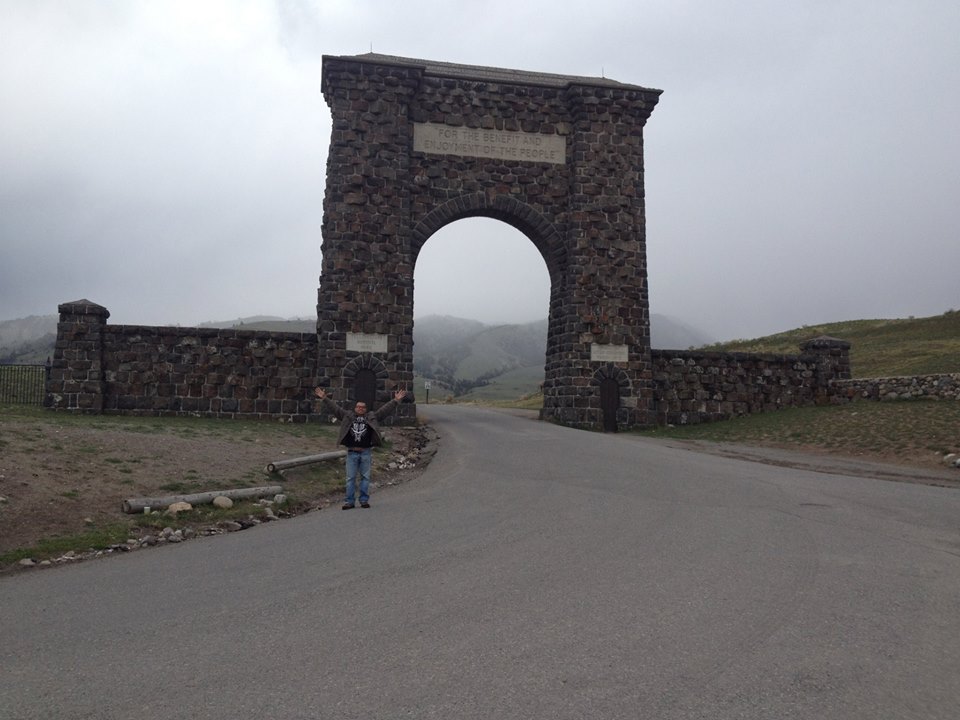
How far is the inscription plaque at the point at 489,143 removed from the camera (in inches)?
965

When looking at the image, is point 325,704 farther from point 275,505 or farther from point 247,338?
→ point 247,338

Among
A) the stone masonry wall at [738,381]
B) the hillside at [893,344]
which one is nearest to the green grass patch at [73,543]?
the stone masonry wall at [738,381]

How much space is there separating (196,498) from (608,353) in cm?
1738

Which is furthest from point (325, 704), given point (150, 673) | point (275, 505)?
point (275, 505)

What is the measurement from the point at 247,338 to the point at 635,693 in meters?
20.1

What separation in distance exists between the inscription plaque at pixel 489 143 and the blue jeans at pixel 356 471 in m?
16.4

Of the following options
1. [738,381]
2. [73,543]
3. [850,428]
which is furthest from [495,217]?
[73,543]

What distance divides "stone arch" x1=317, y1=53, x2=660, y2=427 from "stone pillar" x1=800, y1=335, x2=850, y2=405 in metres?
6.43

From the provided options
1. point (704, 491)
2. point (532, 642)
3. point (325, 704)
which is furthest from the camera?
point (704, 491)

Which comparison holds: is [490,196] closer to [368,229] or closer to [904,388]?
[368,229]

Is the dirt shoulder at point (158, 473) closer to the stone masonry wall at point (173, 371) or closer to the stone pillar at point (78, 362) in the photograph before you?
the stone masonry wall at point (173, 371)

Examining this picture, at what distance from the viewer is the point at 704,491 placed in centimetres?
1064

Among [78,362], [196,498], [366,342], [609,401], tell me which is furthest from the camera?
[609,401]

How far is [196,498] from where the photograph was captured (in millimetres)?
9281
